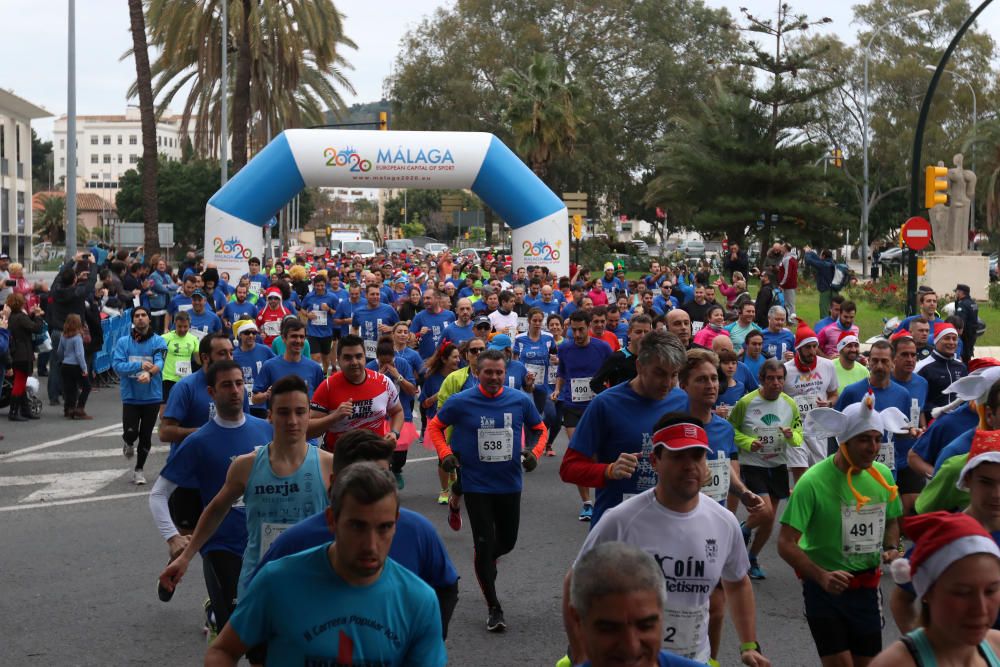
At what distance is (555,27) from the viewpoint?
6850 centimetres

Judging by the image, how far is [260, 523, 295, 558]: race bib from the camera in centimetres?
544

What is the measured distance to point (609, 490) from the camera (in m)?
5.89

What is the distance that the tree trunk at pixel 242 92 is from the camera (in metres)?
34.9

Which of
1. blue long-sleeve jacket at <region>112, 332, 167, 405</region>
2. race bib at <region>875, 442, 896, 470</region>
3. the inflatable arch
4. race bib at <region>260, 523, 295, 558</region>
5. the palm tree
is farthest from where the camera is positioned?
the palm tree

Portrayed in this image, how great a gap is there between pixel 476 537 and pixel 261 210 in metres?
20.6

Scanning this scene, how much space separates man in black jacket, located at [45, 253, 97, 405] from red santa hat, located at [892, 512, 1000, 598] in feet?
54.0

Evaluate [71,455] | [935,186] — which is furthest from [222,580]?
[935,186]

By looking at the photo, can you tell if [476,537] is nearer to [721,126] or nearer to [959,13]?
[721,126]

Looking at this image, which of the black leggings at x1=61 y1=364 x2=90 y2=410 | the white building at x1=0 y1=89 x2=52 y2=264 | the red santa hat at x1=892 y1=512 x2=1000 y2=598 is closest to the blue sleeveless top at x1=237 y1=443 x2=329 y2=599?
the red santa hat at x1=892 y1=512 x2=1000 y2=598

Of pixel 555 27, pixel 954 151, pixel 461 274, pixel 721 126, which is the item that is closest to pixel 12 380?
pixel 461 274

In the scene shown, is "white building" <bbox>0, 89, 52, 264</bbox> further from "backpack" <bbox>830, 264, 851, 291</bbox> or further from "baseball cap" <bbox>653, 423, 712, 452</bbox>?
"baseball cap" <bbox>653, 423, 712, 452</bbox>

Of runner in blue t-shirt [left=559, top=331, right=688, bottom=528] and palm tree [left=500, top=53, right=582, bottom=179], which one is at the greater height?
palm tree [left=500, top=53, right=582, bottom=179]

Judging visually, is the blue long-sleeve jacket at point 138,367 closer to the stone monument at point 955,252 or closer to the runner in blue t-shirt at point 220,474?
the runner in blue t-shirt at point 220,474

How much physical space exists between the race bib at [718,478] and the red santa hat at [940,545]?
278 cm
